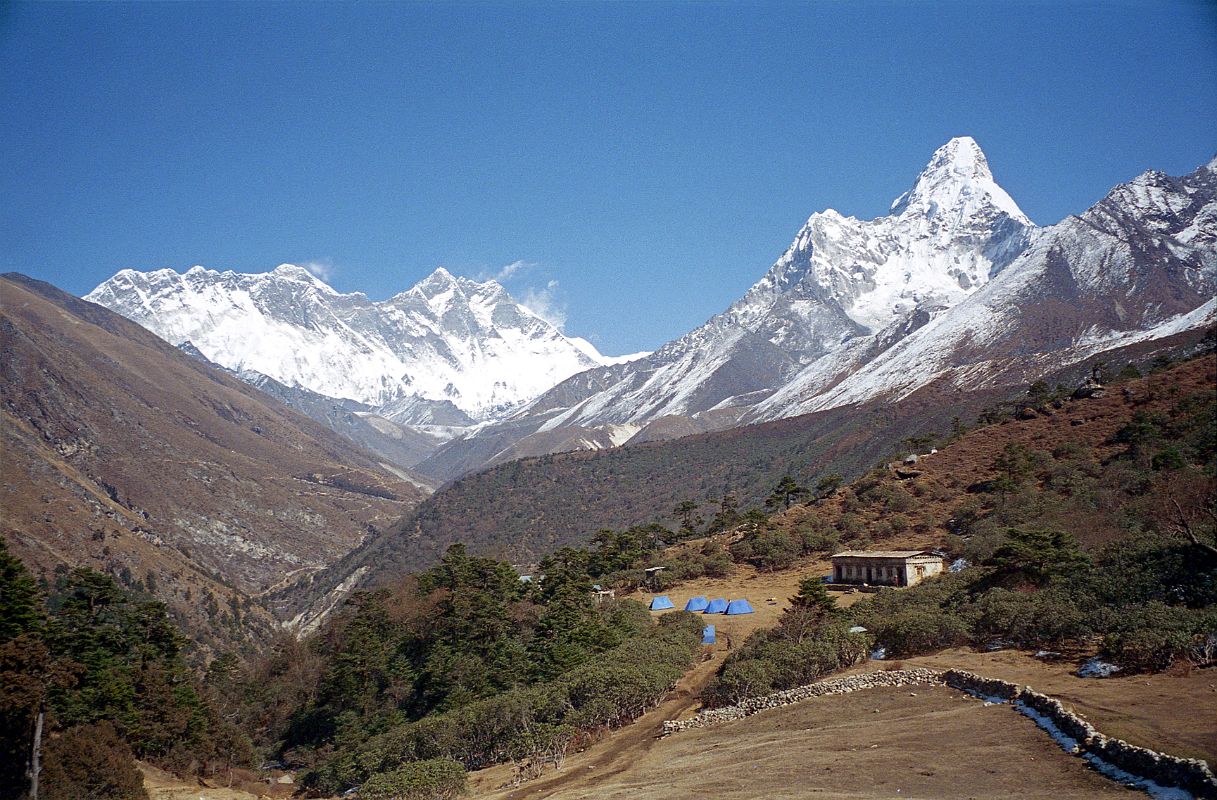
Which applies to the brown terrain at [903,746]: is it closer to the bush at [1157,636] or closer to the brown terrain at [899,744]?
the brown terrain at [899,744]

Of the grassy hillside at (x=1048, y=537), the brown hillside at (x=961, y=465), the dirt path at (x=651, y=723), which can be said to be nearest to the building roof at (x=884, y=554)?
the grassy hillside at (x=1048, y=537)

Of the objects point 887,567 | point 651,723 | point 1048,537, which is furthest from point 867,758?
point 887,567

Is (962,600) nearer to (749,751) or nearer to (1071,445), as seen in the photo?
(749,751)

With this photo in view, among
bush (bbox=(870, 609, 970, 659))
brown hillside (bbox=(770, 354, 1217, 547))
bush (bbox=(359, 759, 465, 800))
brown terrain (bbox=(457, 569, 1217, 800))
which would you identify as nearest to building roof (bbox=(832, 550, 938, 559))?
brown hillside (bbox=(770, 354, 1217, 547))

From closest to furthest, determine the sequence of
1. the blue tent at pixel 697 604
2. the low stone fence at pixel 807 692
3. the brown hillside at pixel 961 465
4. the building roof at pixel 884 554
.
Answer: the low stone fence at pixel 807 692 → the building roof at pixel 884 554 → the blue tent at pixel 697 604 → the brown hillside at pixel 961 465

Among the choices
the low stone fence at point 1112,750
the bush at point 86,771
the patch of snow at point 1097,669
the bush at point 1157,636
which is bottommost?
the bush at point 86,771

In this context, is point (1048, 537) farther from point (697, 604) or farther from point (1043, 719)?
point (697, 604)
